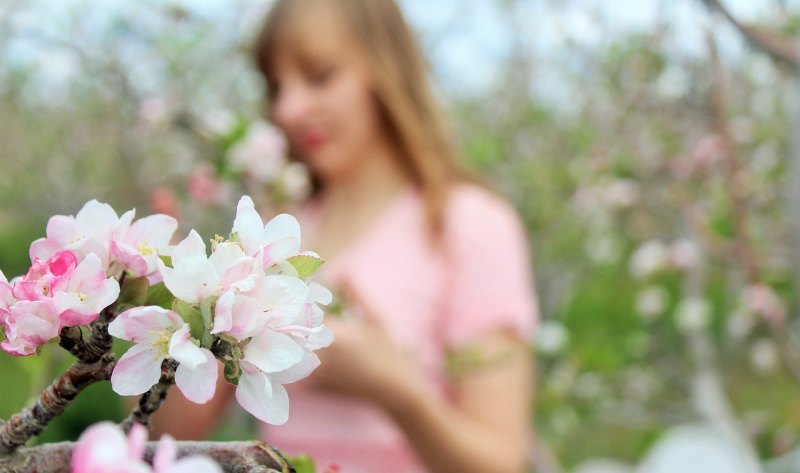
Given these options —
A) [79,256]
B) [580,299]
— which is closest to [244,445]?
[79,256]

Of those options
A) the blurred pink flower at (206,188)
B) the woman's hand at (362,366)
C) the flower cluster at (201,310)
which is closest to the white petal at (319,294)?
the flower cluster at (201,310)

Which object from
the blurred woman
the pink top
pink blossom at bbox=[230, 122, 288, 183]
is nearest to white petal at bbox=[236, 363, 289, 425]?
the blurred woman

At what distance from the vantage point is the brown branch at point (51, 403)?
296 millimetres

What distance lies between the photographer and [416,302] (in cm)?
165

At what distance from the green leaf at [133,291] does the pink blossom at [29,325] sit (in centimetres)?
3

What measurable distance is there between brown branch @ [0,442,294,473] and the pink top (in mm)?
1236

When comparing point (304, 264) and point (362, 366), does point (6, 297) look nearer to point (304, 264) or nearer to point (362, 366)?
point (304, 264)

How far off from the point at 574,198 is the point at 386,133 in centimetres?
219

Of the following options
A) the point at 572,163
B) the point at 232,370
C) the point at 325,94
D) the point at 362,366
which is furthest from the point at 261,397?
the point at 572,163

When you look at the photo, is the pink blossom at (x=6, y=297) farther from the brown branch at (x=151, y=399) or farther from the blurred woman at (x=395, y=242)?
the blurred woman at (x=395, y=242)

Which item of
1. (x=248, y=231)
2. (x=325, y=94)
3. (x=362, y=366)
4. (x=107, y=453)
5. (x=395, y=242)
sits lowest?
(x=107, y=453)

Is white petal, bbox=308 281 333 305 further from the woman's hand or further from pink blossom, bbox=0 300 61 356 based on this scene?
the woman's hand

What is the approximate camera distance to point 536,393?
3.32 metres

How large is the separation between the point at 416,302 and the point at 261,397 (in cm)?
135
